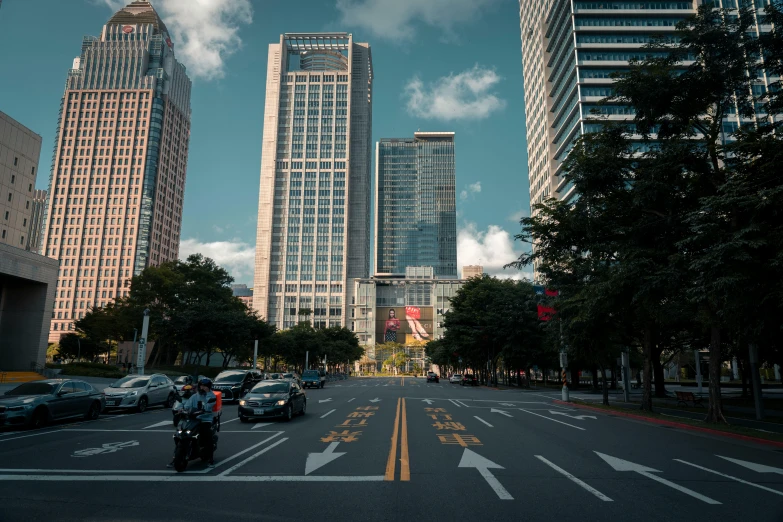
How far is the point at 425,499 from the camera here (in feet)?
23.0

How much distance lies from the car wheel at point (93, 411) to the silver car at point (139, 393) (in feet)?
4.80

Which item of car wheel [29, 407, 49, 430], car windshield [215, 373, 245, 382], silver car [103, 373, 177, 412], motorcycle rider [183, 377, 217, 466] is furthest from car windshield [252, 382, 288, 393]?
car windshield [215, 373, 245, 382]

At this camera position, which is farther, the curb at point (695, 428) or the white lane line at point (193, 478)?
the curb at point (695, 428)

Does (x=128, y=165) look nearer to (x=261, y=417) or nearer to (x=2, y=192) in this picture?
(x=2, y=192)

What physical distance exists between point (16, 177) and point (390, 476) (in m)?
60.4

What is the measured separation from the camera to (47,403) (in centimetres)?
1554

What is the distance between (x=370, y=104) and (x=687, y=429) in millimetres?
188661

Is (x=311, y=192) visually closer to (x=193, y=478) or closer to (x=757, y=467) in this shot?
(x=193, y=478)

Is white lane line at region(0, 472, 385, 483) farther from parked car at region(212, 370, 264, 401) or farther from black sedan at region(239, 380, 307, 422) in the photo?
parked car at region(212, 370, 264, 401)

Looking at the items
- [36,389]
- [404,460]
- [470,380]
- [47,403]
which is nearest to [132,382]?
[36,389]

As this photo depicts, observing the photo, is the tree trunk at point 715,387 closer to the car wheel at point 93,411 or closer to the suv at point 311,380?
the car wheel at point 93,411

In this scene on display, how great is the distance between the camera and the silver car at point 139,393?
64.6 feet

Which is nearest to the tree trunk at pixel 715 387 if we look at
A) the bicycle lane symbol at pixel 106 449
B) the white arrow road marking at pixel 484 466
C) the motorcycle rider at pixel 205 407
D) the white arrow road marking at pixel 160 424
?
the white arrow road marking at pixel 484 466

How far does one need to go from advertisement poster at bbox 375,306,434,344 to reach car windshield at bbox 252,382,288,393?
131m
